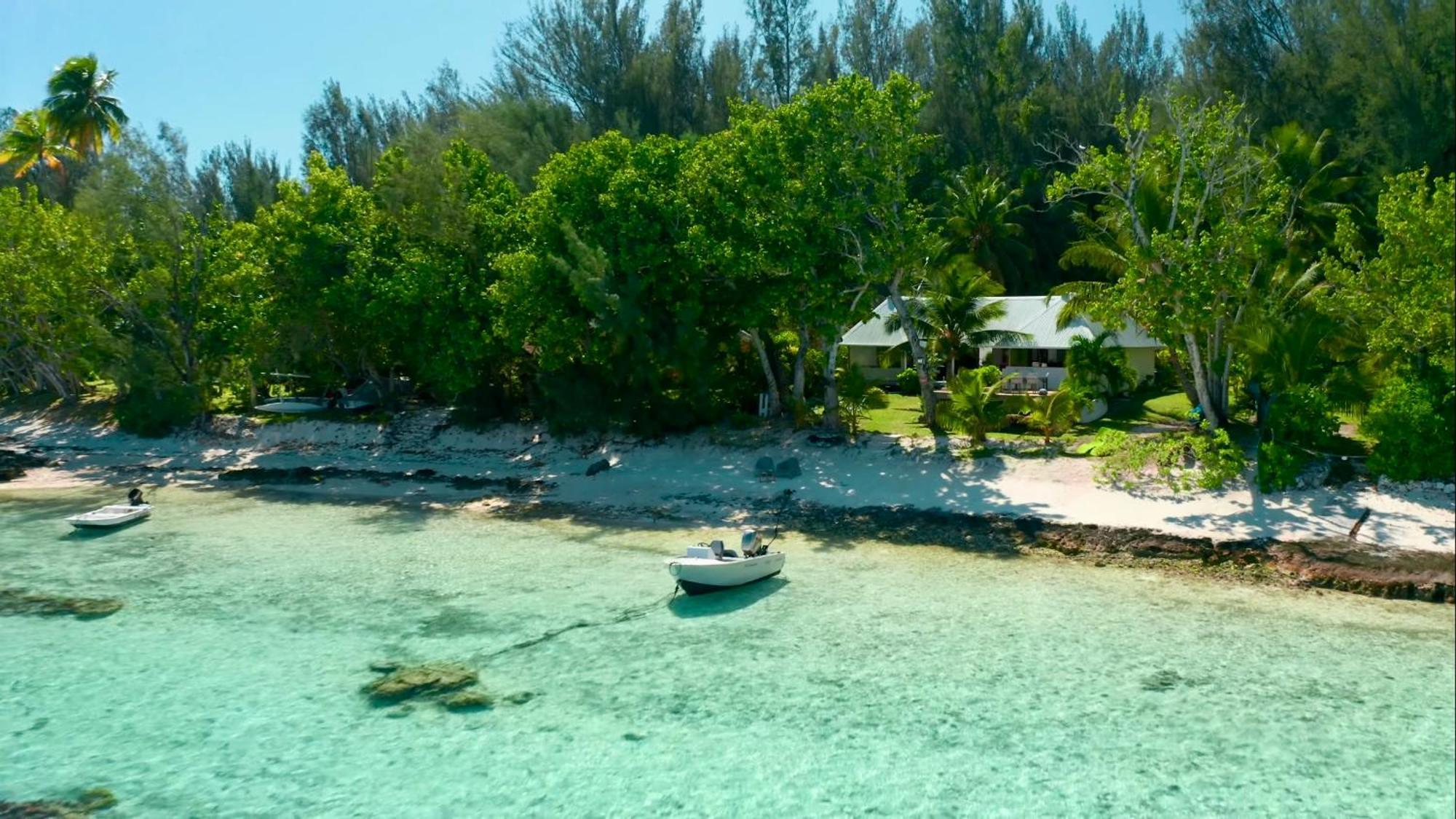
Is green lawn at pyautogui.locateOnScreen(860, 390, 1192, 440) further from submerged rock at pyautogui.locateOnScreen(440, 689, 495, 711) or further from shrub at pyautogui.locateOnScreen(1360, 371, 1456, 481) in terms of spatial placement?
submerged rock at pyautogui.locateOnScreen(440, 689, 495, 711)

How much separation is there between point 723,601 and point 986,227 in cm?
2952

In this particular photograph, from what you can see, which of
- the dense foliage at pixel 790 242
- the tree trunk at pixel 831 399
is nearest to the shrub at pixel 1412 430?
the dense foliage at pixel 790 242

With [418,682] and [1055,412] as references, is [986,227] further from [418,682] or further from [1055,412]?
[418,682]

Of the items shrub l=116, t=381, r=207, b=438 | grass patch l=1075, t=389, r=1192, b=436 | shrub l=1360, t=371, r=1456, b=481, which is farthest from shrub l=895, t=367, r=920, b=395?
shrub l=116, t=381, r=207, b=438

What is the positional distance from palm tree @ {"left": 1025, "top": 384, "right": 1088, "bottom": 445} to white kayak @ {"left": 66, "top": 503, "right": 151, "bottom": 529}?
24.2m

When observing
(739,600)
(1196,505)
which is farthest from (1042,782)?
(1196,505)

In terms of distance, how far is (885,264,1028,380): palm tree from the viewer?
1266 inches

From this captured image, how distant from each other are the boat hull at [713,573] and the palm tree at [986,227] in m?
26.8

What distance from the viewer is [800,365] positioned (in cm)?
3022

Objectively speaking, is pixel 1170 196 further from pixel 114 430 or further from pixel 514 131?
pixel 114 430

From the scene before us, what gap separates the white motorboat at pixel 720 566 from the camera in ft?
59.0

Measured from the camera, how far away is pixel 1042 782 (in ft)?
35.7

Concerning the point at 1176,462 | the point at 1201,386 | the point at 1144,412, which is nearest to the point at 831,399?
the point at 1144,412

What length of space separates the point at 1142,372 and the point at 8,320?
4248 cm
